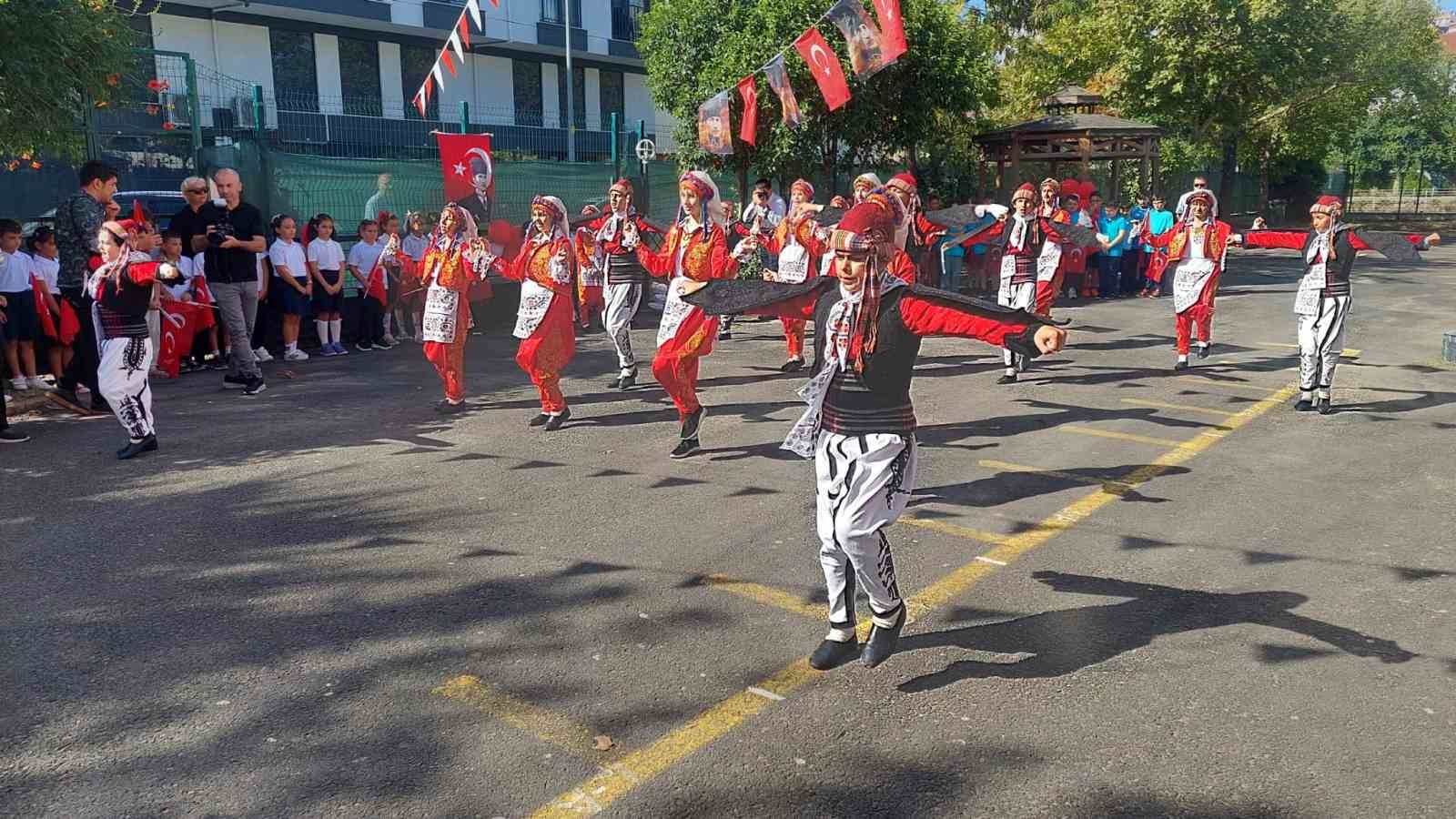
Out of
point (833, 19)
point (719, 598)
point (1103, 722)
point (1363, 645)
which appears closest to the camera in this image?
point (1103, 722)

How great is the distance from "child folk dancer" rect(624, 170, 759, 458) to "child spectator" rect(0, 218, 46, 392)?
18.2 ft

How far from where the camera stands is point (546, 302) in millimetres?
8547

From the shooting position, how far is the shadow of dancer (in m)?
4.47

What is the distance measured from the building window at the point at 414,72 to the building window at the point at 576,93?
4.63m

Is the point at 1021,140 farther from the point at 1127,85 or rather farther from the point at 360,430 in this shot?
the point at 360,430

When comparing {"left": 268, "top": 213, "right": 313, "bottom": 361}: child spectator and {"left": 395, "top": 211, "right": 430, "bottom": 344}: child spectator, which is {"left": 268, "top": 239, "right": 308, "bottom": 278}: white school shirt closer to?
{"left": 268, "top": 213, "right": 313, "bottom": 361}: child spectator

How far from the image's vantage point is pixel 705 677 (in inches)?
172

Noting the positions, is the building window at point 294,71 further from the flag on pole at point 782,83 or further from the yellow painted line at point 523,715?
the yellow painted line at point 523,715

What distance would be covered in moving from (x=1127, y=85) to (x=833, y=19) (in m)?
19.9

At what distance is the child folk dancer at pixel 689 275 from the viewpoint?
793 centimetres

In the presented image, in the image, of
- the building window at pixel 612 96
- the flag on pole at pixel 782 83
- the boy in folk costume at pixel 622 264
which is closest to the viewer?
the boy in folk costume at pixel 622 264

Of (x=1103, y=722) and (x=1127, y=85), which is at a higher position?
(x=1127, y=85)

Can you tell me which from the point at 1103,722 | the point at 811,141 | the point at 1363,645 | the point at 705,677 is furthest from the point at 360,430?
the point at 811,141

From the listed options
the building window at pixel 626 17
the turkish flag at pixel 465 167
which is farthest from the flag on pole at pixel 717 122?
the building window at pixel 626 17
